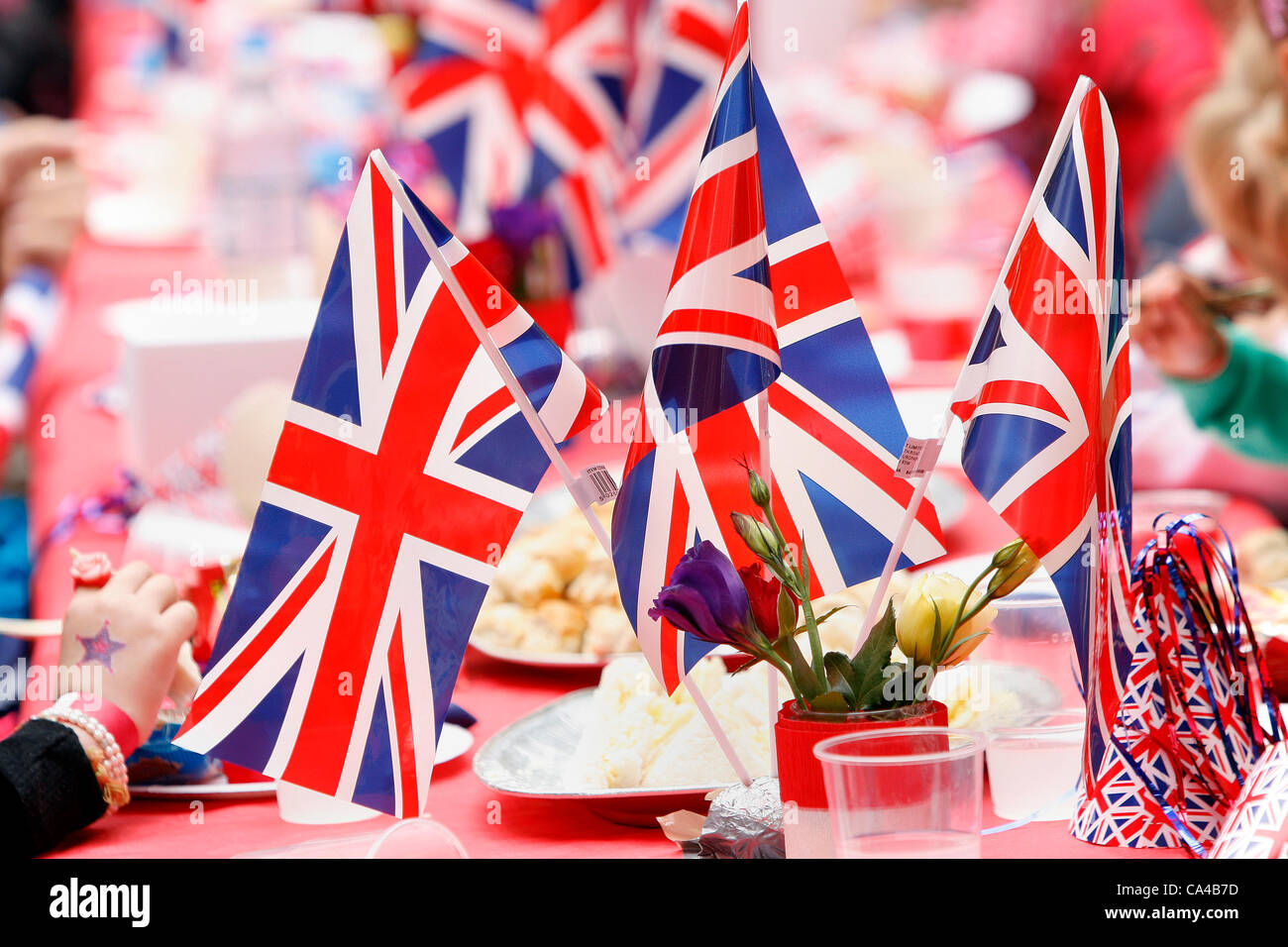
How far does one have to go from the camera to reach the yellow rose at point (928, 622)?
0.81 metres

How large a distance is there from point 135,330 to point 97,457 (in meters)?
0.23

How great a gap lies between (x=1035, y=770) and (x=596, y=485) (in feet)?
1.24

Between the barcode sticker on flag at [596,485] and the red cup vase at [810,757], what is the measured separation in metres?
0.20

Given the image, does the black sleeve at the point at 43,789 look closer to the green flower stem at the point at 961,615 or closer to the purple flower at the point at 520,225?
the green flower stem at the point at 961,615

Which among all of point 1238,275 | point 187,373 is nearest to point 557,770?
point 187,373

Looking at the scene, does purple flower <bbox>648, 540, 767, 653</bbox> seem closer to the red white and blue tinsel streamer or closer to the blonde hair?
the red white and blue tinsel streamer

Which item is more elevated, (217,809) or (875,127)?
(875,127)

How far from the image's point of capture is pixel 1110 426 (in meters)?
0.91

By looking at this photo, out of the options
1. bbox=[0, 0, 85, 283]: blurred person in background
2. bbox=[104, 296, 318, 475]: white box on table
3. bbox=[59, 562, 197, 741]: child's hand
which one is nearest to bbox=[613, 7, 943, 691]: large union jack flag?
bbox=[59, 562, 197, 741]: child's hand

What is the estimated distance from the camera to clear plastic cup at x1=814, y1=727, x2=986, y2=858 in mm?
734

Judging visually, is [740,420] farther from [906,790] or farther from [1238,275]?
[1238,275]

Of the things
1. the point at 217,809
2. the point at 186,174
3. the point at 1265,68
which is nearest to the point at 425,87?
the point at 186,174
